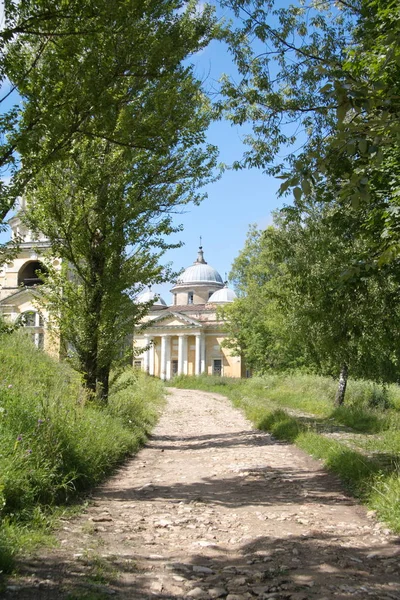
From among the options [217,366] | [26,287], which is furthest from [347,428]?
[217,366]

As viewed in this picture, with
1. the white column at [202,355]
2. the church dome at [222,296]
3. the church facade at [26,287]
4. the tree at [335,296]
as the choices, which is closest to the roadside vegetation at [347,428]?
the tree at [335,296]

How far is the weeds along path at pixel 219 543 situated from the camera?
13.0 feet

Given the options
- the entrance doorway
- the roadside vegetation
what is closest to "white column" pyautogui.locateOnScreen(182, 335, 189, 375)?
the entrance doorway

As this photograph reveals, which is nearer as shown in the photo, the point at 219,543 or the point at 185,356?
the point at 219,543

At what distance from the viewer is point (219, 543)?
5.18 m

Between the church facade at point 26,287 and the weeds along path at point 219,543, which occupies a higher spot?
the church facade at point 26,287

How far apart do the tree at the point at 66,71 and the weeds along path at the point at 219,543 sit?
11.4 ft

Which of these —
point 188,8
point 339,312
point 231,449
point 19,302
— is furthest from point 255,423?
point 19,302

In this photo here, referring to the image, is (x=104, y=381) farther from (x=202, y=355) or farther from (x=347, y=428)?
(x=202, y=355)

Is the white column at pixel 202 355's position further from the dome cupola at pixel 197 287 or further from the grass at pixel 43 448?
the grass at pixel 43 448

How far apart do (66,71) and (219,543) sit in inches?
195

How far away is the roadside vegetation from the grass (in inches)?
137

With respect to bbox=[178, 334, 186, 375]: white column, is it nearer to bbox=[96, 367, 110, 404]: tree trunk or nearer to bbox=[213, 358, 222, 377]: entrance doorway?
bbox=[213, 358, 222, 377]: entrance doorway

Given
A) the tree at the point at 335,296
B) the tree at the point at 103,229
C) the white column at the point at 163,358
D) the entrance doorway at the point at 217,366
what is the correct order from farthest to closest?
1. the white column at the point at 163,358
2. the entrance doorway at the point at 217,366
3. the tree at the point at 103,229
4. the tree at the point at 335,296
